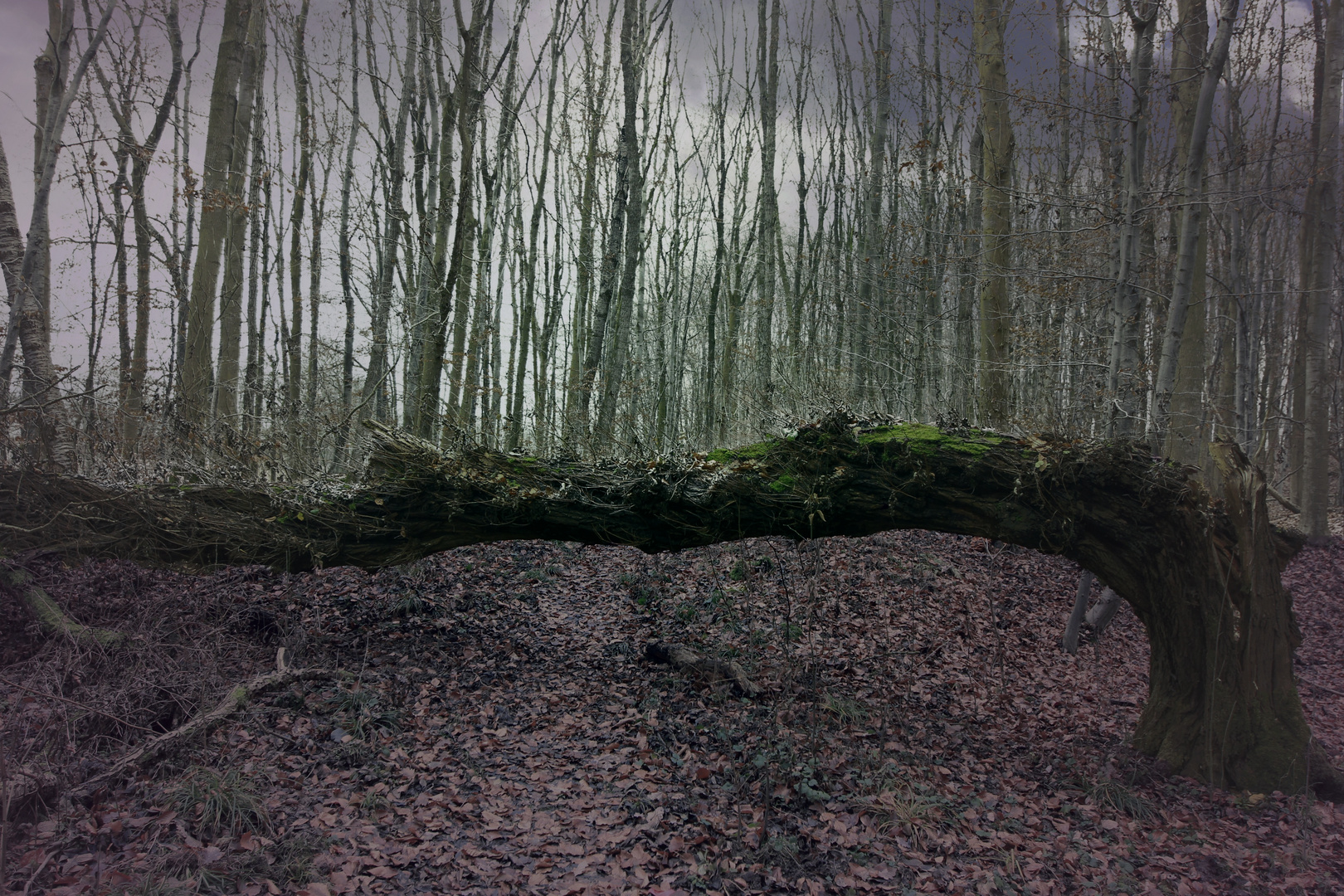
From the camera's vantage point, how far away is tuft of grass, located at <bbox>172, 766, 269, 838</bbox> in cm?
340

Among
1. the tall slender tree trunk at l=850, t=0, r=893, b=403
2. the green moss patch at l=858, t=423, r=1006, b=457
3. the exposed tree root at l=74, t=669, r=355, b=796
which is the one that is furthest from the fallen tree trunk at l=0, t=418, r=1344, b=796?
the tall slender tree trunk at l=850, t=0, r=893, b=403

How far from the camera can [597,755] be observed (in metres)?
4.61

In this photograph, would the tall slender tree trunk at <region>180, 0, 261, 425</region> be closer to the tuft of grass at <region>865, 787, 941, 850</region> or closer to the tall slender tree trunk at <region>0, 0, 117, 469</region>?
the tall slender tree trunk at <region>0, 0, 117, 469</region>

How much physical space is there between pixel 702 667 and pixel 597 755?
1440mm

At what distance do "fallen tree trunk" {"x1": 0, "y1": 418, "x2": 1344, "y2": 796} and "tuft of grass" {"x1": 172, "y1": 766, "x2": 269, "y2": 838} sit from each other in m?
2.22

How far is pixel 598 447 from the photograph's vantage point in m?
6.10

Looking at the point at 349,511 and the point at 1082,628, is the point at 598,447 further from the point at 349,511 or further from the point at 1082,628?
the point at 1082,628

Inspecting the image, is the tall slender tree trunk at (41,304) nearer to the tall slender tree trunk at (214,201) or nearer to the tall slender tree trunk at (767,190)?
the tall slender tree trunk at (214,201)

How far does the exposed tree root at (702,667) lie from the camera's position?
5.53 m

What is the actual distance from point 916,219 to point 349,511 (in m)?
11.9

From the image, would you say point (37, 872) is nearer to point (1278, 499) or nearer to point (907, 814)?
point (907, 814)

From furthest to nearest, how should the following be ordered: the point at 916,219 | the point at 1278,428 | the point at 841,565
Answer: the point at 1278,428, the point at 916,219, the point at 841,565

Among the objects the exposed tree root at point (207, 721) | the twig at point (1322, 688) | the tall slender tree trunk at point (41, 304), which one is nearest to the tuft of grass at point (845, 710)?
the exposed tree root at point (207, 721)

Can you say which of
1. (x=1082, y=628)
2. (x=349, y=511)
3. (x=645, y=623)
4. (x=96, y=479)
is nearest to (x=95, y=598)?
(x=96, y=479)
